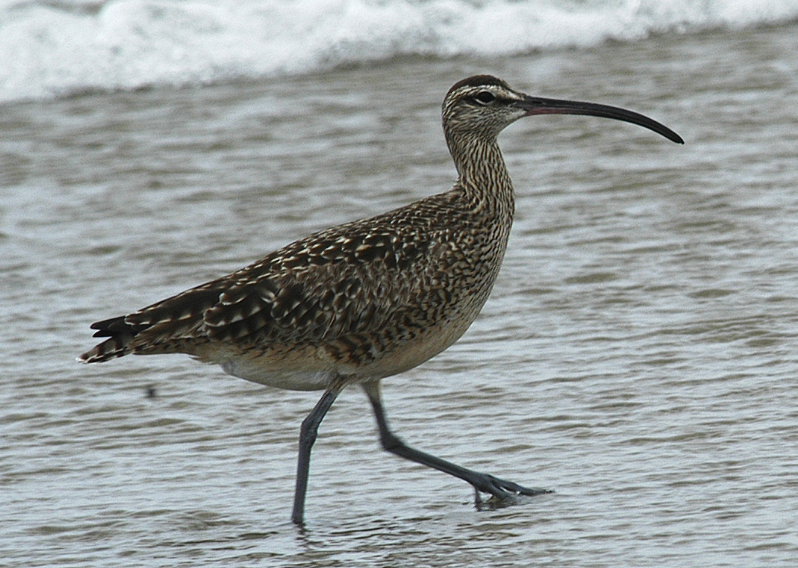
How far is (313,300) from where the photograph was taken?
5.90 meters

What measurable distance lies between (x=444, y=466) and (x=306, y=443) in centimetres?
50

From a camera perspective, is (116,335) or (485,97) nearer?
(116,335)

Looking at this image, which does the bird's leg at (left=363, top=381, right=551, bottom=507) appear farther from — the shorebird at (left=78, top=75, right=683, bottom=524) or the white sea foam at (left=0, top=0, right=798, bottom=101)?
the white sea foam at (left=0, top=0, right=798, bottom=101)

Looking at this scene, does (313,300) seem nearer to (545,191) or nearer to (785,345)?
(785,345)

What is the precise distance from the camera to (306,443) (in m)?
5.89

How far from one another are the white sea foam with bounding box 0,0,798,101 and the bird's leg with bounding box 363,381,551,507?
8.98 metres

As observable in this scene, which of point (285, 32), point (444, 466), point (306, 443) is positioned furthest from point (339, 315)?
point (285, 32)

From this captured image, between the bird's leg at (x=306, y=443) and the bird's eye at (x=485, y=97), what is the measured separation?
1.30 m

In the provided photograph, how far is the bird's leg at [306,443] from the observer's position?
5.72m

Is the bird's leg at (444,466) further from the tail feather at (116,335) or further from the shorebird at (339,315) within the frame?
the tail feather at (116,335)

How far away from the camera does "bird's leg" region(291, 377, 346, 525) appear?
18.8 feet

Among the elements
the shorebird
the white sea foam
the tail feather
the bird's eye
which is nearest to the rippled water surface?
the shorebird

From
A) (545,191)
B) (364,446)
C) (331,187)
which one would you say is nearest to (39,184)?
(331,187)

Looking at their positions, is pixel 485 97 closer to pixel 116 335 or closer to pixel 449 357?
pixel 449 357
